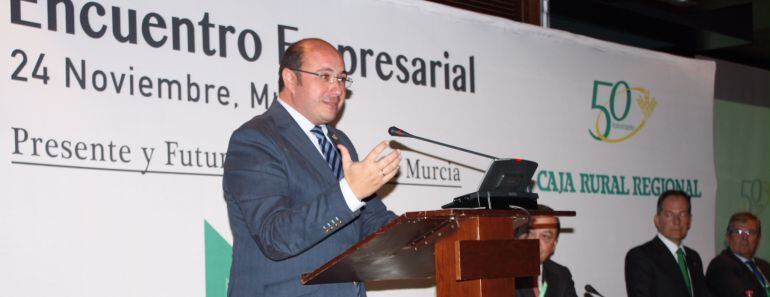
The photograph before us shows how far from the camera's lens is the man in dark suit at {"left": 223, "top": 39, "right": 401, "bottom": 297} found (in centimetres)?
242

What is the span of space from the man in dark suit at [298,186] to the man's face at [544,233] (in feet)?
6.55

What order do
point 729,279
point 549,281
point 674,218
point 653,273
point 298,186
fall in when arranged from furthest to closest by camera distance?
point 729,279
point 674,218
point 653,273
point 549,281
point 298,186

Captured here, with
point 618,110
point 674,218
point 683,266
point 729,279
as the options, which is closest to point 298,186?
point 618,110

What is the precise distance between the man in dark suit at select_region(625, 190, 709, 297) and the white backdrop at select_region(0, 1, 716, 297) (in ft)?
0.35

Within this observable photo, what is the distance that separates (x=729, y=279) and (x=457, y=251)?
4.35 m

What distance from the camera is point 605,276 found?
5547 millimetres

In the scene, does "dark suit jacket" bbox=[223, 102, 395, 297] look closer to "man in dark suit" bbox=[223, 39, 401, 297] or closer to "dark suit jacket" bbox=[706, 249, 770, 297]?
"man in dark suit" bbox=[223, 39, 401, 297]

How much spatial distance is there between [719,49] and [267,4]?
6.27 metres

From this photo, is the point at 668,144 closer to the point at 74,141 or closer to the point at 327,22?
the point at 327,22

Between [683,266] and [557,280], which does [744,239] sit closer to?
[683,266]

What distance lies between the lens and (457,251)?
2.45 metres

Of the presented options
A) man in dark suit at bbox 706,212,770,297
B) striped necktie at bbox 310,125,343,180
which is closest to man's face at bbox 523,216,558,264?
man in dark suit at bbox 706,212,770,297

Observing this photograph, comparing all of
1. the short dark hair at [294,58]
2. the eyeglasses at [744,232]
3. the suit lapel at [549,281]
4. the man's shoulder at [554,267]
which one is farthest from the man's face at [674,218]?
the short dark hair at [294,58]

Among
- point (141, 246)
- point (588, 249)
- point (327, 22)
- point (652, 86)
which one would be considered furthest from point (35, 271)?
point (652, 86)
